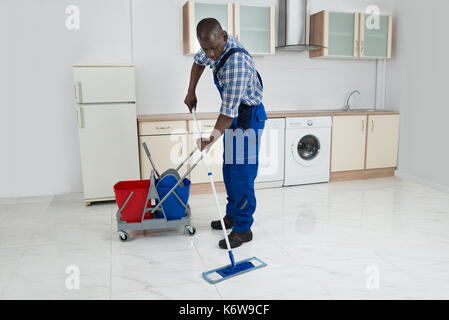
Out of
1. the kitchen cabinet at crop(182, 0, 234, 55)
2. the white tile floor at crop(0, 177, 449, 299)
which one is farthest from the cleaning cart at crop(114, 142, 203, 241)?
the kitchen cabinet at crop(182, 0, 234, 55)

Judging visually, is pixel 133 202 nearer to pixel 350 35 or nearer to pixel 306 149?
pixel 306 149

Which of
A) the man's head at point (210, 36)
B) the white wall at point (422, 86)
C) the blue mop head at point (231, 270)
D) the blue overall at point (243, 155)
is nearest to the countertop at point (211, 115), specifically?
the white wall at point (422, 86)

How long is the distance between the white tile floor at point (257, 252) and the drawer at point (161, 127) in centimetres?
70

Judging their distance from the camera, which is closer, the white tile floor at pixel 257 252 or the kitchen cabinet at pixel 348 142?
the white tile floor at pixel 257 252

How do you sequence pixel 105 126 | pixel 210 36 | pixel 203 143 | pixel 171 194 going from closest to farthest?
pixel 210 36, pixel 203 143, pixel 171 194, pixel 105 126

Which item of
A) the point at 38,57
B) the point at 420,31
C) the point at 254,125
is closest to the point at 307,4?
the point at 420,31

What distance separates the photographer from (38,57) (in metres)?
3.72

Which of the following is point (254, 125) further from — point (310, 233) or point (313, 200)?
point (313, 200)

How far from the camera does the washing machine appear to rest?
4.12m

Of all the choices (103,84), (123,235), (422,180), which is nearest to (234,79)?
(123,235)

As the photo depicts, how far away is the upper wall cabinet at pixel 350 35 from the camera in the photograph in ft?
14.3

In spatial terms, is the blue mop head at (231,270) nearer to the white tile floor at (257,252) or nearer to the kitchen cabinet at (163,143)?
the white tile floor at (257,252)

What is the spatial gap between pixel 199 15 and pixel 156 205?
83.8 inches

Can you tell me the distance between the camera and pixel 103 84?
3373mm
